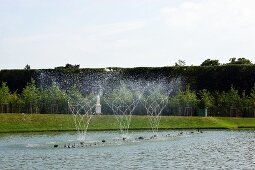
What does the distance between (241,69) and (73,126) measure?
119 feet

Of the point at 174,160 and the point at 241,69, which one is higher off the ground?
the point at 241,69

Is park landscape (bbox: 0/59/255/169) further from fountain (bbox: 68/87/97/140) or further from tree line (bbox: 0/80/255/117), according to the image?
tree line (bbox: 0/80/255/117)

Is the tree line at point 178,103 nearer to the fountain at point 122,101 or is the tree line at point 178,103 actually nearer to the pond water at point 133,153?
the fountain at point 122,101

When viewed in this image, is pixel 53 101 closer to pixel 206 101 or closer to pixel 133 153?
pixel 206 101

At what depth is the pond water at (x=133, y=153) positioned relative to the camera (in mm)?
29188

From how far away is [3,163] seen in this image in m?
30.4

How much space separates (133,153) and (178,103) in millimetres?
44682

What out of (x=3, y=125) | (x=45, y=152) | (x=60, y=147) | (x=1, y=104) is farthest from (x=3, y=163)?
(x=1, y=104)

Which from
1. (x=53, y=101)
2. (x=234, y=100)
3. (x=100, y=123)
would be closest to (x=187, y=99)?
(x=234, y=100)

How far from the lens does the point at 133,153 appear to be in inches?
1355

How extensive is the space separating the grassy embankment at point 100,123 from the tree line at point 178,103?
11352mm

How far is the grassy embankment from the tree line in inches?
447

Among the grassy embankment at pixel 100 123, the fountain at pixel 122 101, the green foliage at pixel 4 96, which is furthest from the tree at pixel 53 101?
the grassy embankment at pixel 100 123

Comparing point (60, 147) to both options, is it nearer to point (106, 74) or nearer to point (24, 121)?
point (24, 121)
